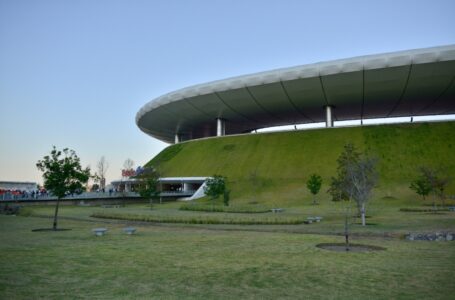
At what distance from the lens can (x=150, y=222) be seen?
23422 millimetres

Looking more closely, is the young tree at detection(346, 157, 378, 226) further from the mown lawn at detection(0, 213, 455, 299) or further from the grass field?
the mown lawn at detection(0, 213, 455, 299)

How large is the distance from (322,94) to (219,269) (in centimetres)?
4662

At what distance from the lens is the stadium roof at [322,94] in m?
44.9

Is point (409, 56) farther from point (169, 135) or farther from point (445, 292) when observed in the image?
point (169, 135)

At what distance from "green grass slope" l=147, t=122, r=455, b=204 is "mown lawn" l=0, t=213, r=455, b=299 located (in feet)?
106

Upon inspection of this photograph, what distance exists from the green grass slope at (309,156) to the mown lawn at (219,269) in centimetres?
3233

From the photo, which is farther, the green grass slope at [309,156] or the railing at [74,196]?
the green grass slope at [309,156]

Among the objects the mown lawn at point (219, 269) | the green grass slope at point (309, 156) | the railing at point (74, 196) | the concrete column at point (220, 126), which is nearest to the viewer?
the mown lawn at point (219, 269)

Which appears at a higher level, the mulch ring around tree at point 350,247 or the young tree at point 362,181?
the young tree at point 362,181

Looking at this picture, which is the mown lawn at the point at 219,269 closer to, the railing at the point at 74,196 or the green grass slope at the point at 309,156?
the railing at the point at 74,196

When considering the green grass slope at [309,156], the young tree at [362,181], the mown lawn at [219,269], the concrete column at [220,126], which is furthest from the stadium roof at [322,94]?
the mown lawn at [219,269]

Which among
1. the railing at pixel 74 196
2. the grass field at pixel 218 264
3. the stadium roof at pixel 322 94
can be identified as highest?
the stadium roof at pixel 322 94

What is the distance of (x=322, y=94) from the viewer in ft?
175

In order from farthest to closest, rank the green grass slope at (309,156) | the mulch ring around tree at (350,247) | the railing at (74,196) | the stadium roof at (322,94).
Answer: the green grass slope at (309,156)
the stadium roof at (322,94)
the railing at (74,196)
the mulch ring around tree at (350,247)
